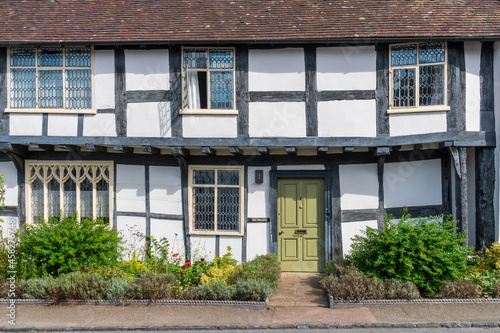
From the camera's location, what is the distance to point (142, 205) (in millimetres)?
11211

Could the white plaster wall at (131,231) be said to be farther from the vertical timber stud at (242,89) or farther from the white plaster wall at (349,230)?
the white plaster wall at (349,230)

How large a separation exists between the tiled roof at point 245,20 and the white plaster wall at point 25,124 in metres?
1.68

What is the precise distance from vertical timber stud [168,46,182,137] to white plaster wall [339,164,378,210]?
3880 mm

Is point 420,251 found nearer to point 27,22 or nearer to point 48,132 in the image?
point 48,132

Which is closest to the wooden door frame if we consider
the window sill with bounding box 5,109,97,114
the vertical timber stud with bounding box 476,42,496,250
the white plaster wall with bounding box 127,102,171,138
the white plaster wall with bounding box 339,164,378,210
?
the white plaster wall with bounding box 339,164,378,210

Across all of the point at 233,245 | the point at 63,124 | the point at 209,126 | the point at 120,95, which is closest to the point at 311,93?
the point at 209,126

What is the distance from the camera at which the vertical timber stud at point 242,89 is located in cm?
1038

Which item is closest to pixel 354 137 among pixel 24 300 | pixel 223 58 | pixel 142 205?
pixel 223 58

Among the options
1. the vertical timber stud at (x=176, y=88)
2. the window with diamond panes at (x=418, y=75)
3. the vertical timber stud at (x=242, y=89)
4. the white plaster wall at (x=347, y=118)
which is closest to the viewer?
the window with diamond panes at (x=418, y=75)

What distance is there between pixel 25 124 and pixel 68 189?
72.4 inches

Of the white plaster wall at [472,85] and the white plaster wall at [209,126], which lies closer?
the white plaster wall at [472,85]

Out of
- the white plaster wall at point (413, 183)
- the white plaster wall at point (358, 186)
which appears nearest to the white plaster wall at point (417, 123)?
the white plaster wall at point (413, 183)

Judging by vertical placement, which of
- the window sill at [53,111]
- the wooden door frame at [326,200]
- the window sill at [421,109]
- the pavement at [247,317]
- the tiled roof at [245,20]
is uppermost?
the tiled roof at [245,20]

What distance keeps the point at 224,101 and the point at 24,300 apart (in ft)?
18.7
